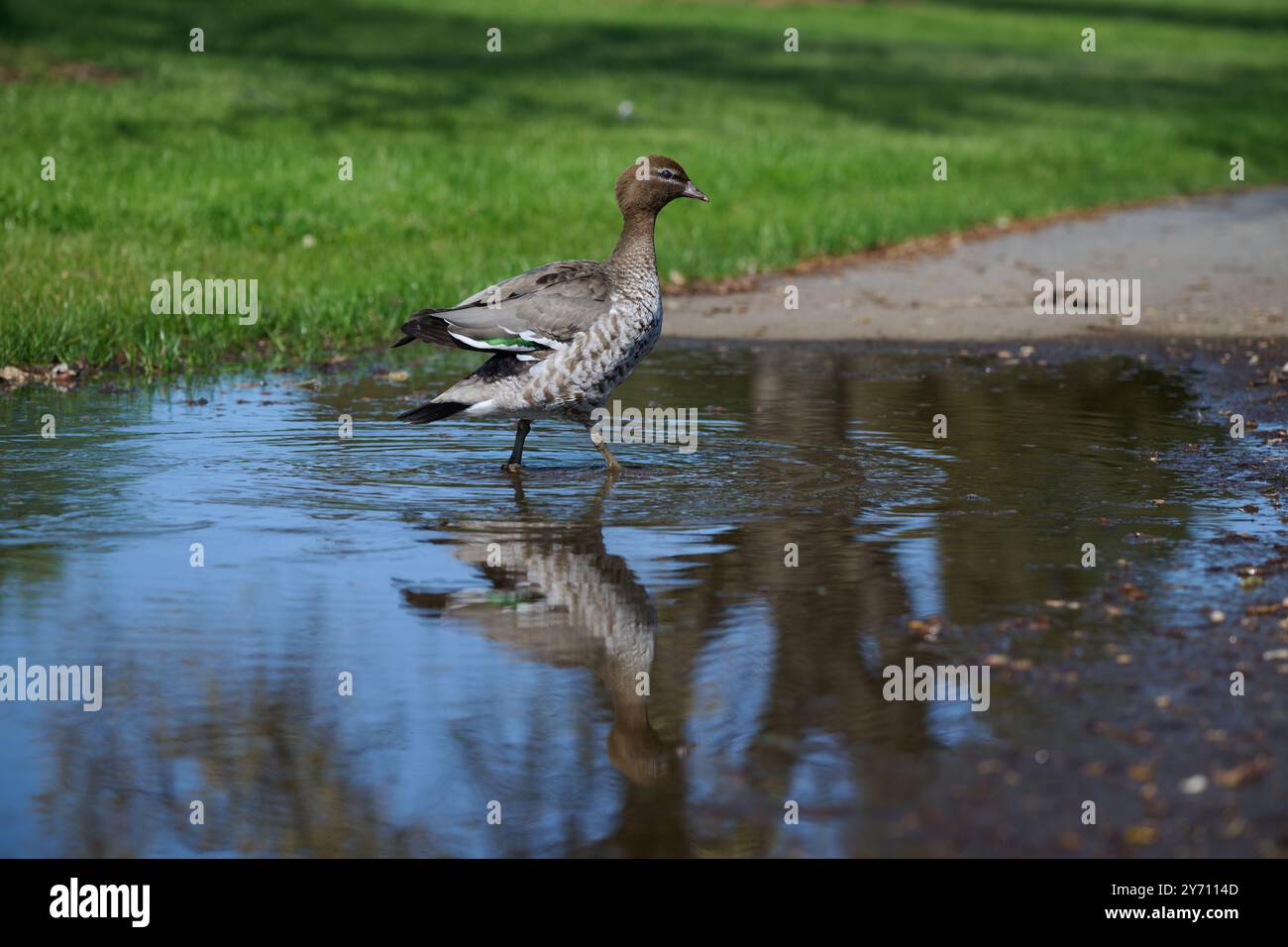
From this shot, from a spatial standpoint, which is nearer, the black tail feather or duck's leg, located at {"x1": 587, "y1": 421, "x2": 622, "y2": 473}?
the black tail feather

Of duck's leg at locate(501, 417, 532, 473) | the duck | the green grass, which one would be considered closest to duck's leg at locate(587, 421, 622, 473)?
the duck

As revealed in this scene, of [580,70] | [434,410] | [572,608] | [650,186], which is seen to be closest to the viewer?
[572,608]

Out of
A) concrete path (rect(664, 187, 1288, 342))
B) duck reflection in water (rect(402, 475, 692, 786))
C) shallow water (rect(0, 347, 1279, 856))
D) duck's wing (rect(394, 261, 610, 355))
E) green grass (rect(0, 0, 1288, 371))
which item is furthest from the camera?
green grass (rect(0, 0, 1288, 371))

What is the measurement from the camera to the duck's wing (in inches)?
344

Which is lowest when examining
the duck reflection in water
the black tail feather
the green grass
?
the duck reflection in water

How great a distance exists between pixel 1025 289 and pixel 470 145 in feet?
30.3

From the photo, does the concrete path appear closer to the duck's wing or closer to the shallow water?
the shallow water

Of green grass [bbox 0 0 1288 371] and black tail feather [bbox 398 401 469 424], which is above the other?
green grass [bbox 0 0 1288 371]

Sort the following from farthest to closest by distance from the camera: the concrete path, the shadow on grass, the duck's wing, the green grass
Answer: the shadow on grass < the green grass < the concrete path < the duck's wing

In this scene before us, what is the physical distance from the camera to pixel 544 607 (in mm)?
6590

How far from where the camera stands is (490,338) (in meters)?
8.73

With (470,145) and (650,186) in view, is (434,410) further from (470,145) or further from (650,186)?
(470,145)

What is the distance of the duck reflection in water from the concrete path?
20.3 ft

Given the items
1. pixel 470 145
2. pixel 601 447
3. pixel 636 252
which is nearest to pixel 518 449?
pixel 601 447
